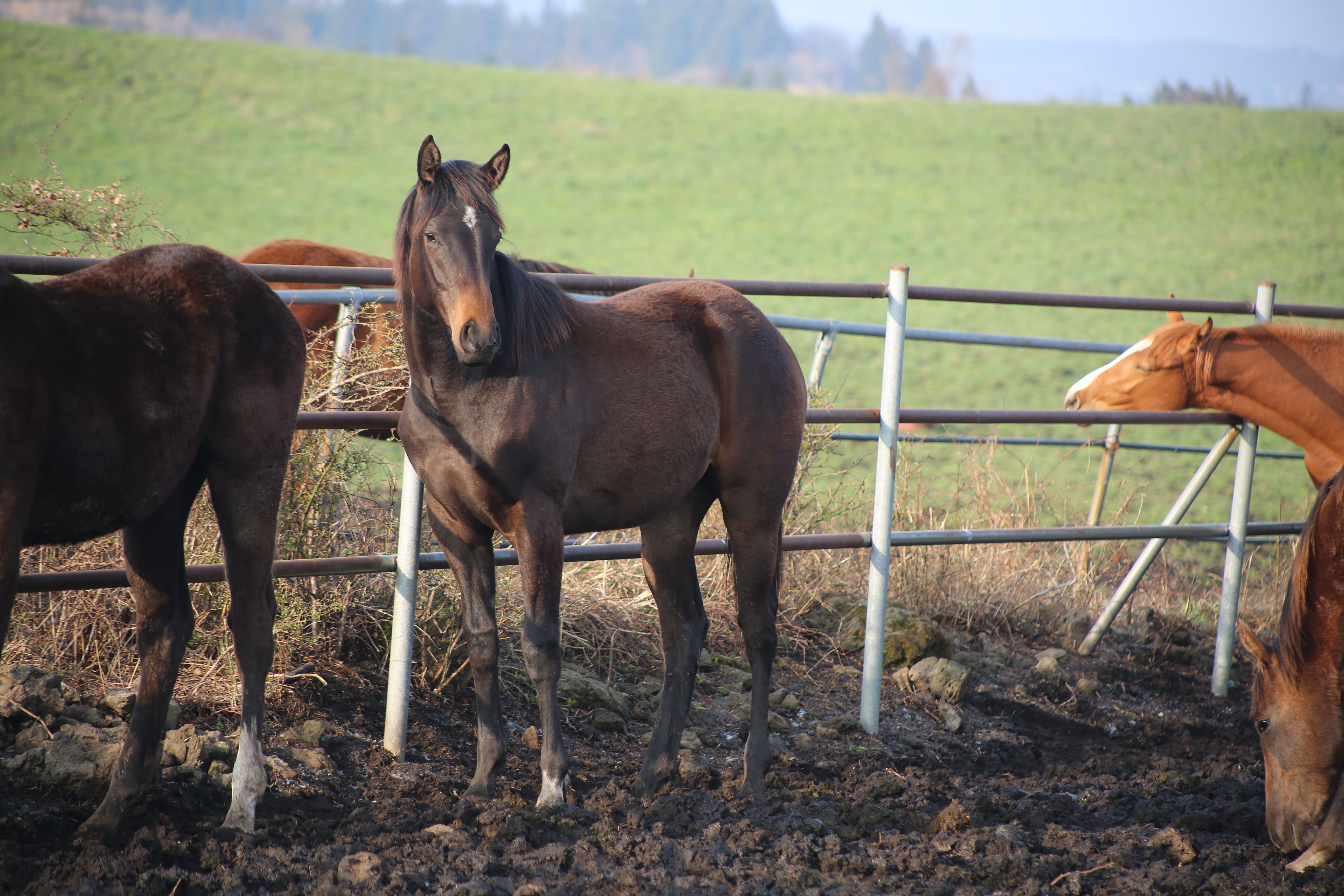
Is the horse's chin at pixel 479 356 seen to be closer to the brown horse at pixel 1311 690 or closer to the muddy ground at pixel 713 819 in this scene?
the muddy ground at pixel 713 819

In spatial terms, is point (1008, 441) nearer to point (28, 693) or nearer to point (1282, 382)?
point (1282, 382)

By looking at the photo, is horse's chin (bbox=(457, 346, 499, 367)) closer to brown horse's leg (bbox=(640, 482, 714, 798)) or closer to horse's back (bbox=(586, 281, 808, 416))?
horse's back (bbox=(586, 281, 808, 416))

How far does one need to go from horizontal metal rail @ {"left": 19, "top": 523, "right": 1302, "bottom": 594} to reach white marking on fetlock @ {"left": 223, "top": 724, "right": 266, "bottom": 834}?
1.57 ft

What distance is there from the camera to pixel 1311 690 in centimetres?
284

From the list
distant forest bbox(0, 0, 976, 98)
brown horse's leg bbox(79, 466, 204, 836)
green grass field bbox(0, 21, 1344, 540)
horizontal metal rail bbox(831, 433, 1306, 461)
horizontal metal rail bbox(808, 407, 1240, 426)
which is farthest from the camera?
distant forest bbox(0, 0, 976, 98)

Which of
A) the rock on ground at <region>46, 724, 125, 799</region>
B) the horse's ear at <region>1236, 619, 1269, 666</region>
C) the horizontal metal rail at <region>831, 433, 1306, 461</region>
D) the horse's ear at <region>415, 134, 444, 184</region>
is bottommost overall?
the rock on ground at <region>46, 724, 125, 799</region>

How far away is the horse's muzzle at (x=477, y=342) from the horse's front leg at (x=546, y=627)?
0.51 meters

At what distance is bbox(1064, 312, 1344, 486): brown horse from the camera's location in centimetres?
456

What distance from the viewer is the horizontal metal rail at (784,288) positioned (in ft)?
8.54

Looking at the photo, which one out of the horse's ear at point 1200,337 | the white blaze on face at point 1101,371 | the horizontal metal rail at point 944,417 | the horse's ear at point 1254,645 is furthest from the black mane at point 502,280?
the horse's ear at point 1200,337

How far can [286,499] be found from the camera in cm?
345

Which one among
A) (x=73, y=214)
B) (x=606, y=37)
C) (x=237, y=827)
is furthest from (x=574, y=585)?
(x=606, y=37)

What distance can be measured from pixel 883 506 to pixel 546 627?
1.63 metres

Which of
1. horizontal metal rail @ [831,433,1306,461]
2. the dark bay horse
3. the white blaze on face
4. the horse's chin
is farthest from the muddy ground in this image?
the white blaze on face
